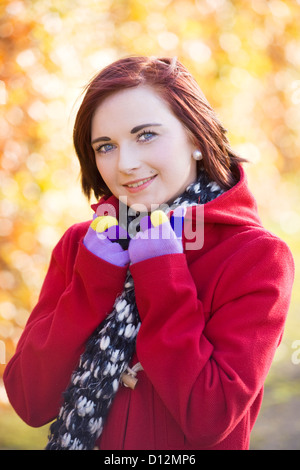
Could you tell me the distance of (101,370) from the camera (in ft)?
4.82

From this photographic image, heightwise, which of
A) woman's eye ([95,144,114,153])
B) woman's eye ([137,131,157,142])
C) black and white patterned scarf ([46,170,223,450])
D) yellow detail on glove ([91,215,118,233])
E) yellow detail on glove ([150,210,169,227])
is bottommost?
black and white patterned scarf ([46,170,223,450])

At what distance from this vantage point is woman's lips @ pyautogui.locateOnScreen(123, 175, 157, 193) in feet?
5.02

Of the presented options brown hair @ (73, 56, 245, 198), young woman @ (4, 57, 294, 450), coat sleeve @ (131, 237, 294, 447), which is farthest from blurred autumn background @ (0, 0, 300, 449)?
coat sleeve @ (131, 237, 294, 447)

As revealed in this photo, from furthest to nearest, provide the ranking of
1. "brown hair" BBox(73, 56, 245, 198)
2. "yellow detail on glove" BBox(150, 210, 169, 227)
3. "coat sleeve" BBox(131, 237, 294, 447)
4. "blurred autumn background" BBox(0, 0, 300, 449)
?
"blurred autumn background" BBox(0, 0, 300, 449) < "brown hair" BBox(73, 56, 245, 198) < "yellow detail on glove" BBox(150, 210, 169, 227) < "coat sleeve" BBox(131, 237, 294, 447)

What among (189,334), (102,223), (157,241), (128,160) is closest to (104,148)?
(128,160)

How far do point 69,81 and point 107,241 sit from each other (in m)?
1.56

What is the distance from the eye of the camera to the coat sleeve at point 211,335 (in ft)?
4.29

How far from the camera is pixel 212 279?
1.44m

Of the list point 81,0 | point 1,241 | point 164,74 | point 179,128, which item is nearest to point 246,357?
point 179,128

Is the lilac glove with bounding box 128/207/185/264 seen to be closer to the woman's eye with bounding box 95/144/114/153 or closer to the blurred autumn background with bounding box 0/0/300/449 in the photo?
the woman's eye with bounding box 95/144/114/153

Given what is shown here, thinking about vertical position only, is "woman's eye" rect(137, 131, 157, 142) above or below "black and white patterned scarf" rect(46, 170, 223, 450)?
above

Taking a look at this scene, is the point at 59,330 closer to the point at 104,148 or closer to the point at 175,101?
the point at 104,148

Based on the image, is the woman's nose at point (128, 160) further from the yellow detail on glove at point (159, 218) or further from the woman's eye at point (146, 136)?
the yellow detail on glove at point (159, 218)

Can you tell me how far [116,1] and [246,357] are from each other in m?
2.20
